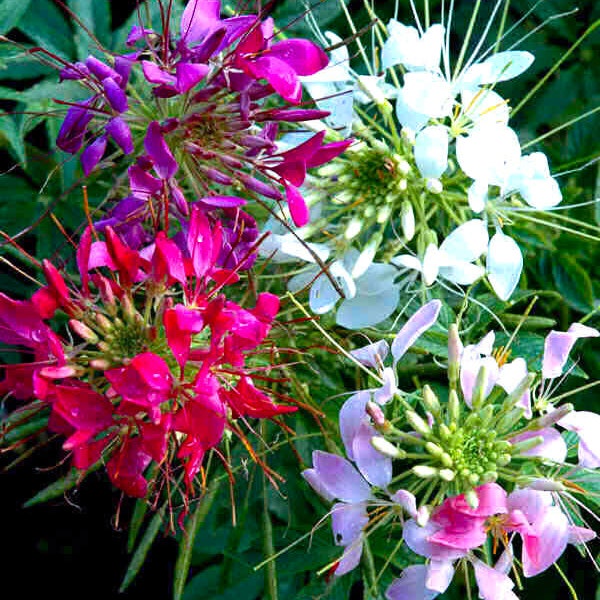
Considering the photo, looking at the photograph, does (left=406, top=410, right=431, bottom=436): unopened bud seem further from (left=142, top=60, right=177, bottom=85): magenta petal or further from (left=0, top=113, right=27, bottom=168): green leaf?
(left=0, top=113, right=27, bottom=168): green leaf

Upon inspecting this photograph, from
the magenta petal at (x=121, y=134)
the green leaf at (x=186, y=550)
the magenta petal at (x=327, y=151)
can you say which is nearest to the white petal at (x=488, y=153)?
the magenta petal at (x=327, y=151)

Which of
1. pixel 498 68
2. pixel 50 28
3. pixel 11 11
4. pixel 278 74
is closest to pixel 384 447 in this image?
pixel 278 74

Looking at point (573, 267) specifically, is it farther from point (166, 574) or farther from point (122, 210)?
point (166, 574)

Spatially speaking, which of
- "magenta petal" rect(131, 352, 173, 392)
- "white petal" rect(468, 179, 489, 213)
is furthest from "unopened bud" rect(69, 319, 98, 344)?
"white petal" rect(468, 179, 489, 213)

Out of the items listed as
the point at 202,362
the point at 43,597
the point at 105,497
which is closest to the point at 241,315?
the point at 202,362

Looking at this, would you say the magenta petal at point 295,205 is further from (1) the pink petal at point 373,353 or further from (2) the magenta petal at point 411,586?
(2) the magenta petal at point 411,586
